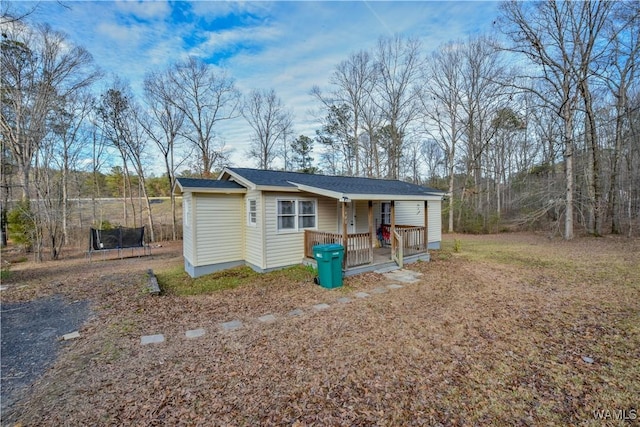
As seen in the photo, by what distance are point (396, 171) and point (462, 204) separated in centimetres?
625

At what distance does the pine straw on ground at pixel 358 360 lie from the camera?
2738 mm

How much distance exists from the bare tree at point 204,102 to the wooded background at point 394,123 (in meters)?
0.09

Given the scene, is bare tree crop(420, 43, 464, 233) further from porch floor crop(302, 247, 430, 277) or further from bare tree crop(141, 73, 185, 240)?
bare tree crop(141, 73, 185, 240)

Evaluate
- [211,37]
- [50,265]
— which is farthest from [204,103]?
[50,265]

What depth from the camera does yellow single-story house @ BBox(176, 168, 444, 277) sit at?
8.39 m

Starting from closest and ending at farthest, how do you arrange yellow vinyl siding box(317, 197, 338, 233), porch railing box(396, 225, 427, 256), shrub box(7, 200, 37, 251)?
1. yellow vinyl siding box(317, 197, 338, 233)
2. porch railing box(396, 225, 427, 256)
3. shrub box(7, 200, 37, 251)

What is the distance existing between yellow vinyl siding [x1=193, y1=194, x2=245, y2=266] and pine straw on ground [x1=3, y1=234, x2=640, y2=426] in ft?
7.58

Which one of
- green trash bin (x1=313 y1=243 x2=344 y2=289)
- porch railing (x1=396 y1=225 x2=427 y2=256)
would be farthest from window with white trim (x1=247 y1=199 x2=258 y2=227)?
porch railing (x1=396 y1=225 x2=427 y2=256)

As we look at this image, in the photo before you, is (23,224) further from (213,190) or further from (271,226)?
(271,226)

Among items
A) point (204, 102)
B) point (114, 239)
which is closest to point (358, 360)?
point (114, 239)

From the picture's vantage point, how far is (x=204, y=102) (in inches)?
843

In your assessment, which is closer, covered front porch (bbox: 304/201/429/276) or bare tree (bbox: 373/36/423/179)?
covered front porch (bbox: 304/201/429/276)

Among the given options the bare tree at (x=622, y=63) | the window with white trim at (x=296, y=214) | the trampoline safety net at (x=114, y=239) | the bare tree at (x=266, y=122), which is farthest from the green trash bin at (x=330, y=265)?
the bare tree at (x=266, y=122)

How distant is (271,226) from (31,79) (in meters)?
13.4
